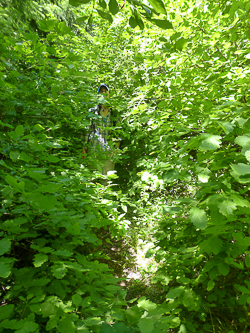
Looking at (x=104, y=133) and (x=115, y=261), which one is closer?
(x=115, y=261)

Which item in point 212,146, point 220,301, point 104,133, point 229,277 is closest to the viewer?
point 212,146

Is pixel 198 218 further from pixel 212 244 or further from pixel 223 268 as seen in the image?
pixel 223 268

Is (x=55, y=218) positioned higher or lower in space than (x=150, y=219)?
lower

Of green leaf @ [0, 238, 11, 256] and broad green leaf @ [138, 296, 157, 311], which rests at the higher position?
green leaf @ [0, 238, 11, 256]

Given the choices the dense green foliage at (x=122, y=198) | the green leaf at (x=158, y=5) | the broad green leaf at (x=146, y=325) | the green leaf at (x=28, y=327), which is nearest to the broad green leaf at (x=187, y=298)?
the dense green foliage at (x=122, y=198)

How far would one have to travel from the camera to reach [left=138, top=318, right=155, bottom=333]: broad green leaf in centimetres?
73

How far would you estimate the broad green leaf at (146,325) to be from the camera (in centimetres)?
73

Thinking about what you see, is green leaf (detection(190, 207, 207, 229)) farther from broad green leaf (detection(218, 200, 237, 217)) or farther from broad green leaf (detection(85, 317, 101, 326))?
broad green leaf (detection(85, 317, 101, 326))

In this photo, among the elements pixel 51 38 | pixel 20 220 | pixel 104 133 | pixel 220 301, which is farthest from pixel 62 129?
pixel 220 301

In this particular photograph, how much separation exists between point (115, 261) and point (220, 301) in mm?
1841

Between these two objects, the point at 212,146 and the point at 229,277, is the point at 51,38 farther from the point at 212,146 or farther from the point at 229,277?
the point at 229,277

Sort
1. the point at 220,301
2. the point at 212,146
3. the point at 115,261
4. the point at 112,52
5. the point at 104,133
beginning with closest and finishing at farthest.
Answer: the point at 212,146 → the point at 220,301 → the point at 115,261 → the point at 104,133 → the point at 112,52

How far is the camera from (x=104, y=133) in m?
4.23

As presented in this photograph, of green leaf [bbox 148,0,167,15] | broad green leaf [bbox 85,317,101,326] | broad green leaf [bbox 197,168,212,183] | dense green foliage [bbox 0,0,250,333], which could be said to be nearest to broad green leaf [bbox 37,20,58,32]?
dense green foliage [bbox 0,0,250,333]
